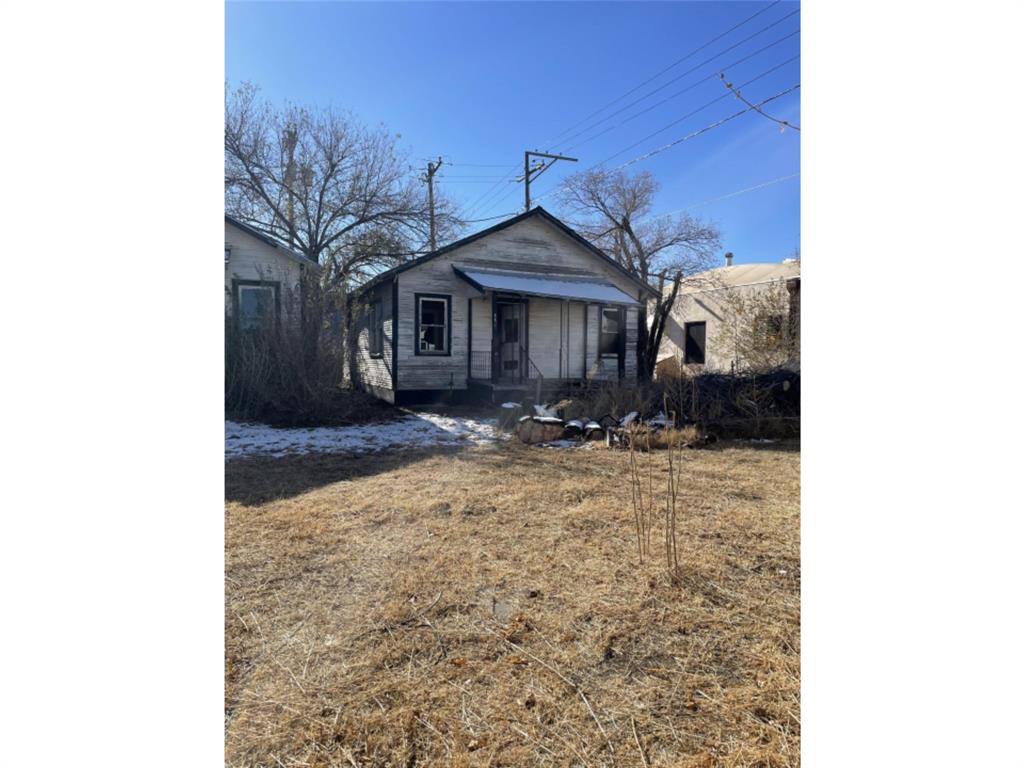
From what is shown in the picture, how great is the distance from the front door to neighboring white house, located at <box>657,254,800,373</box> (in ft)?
12.3

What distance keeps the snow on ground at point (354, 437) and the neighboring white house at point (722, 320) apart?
3.86m

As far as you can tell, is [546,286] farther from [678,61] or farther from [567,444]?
[678,61]

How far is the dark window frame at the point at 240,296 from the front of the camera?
7488 mm

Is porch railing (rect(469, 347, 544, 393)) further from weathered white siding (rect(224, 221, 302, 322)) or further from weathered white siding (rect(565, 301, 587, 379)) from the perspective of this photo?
weathered white siding (rect(224, 221, 302, 322))

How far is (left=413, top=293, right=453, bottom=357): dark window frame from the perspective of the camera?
9812 mm

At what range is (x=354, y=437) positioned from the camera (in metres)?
6.66

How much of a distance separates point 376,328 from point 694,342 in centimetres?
1013

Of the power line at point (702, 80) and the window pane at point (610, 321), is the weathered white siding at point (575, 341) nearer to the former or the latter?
the window pane at point (610, 321)

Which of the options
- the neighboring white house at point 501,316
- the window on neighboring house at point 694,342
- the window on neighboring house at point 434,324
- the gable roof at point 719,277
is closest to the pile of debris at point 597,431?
the neighboring white house at point 501,316

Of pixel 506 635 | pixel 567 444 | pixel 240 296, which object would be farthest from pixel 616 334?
pixel 506 635

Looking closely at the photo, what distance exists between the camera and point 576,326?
36.7 feet
